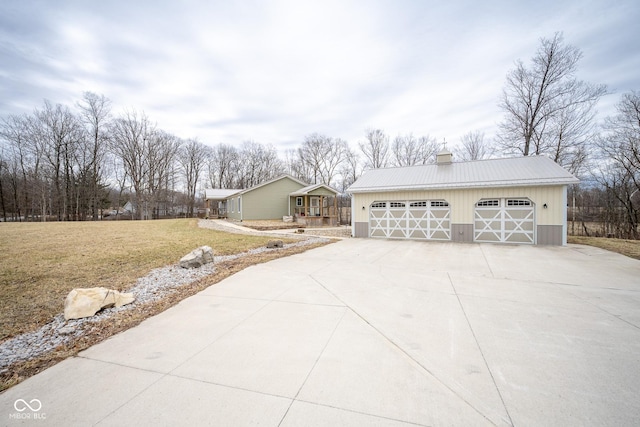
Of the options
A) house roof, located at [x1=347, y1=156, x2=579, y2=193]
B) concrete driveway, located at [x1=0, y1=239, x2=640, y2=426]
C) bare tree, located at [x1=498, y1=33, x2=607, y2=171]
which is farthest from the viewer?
bare tree, located at [x1=498, y1=33, x2=607, y2=171]

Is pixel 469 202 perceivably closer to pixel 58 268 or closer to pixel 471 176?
pixel 471 176

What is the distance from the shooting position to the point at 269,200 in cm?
2480

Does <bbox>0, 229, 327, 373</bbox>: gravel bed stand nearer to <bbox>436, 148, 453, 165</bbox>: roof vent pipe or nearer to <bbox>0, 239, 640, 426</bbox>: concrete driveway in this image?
<bbox>0, 239, 640, 426</bbox>: concrete driveway

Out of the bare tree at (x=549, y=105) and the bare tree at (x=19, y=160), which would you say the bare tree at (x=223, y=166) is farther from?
the bare tree at (x=549, y=105)

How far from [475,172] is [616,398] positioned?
504 inches

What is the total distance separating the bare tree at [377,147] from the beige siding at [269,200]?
12.1 metres

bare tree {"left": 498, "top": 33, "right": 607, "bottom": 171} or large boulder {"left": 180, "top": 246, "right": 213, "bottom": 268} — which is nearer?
large boulder {"left": 180, "top": 246, "right": 213, "bottom": 268}

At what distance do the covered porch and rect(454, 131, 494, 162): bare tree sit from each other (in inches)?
688

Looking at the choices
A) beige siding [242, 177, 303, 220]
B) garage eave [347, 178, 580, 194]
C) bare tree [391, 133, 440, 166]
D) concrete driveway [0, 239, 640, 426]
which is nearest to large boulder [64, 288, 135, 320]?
concrete driveway [0, 239, 640, 426]

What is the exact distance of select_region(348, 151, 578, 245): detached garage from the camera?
1116 centimetres

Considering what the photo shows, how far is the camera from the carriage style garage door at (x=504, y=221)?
11.5m

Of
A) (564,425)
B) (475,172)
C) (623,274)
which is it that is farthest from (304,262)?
(475,172)

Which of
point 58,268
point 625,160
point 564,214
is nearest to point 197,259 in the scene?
point 58,268

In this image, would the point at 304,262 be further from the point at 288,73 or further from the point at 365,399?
the point at 288,73
